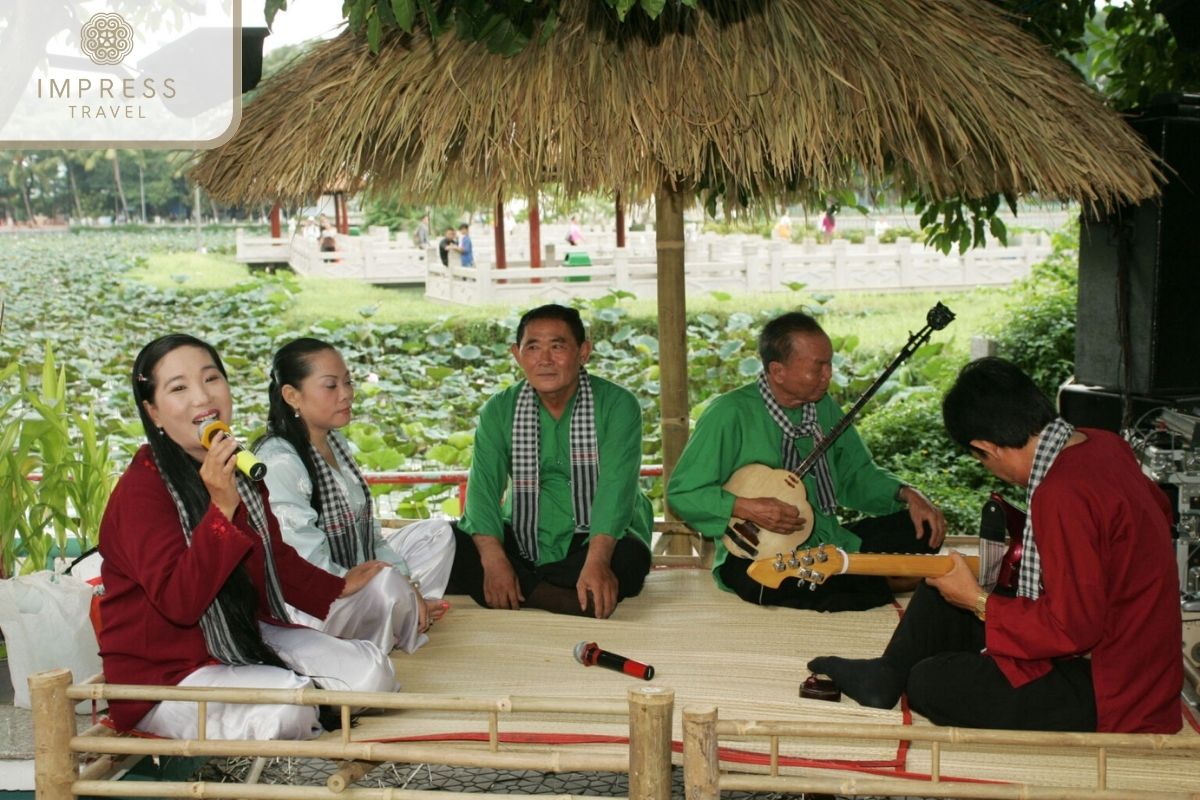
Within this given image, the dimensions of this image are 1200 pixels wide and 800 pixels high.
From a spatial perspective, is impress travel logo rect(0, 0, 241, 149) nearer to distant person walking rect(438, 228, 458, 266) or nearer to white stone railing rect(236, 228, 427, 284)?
distant person walking rect(438, 228, 458, 266)

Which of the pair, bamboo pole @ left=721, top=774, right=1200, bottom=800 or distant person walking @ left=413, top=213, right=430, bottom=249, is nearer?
bamboo pole @ left=721, top=774, right=1200, bottom=800

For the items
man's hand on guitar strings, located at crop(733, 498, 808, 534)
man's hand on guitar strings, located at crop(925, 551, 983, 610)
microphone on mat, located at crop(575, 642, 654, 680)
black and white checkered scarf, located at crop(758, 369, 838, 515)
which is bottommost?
microphone on mat, located at crop(575, 642, 654, 680)

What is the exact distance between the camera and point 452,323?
12203 millimetres

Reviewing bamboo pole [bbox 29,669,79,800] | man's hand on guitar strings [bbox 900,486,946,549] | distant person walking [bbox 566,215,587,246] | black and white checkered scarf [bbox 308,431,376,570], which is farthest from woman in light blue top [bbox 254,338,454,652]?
distant person walking [bbox 566,215,587,246]

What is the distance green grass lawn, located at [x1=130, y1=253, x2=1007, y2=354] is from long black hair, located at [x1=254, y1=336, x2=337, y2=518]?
858 cm

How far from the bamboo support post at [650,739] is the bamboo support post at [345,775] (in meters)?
0.66

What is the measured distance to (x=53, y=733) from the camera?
98.0 inches

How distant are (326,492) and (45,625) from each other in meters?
0.86

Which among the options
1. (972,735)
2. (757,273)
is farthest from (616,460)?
(757,273)

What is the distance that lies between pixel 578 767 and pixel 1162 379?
3.35 m

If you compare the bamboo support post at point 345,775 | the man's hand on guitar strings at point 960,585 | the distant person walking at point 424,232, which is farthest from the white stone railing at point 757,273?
the bamboo support post at point 345,775

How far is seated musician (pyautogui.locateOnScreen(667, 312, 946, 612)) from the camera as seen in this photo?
12.6 ft

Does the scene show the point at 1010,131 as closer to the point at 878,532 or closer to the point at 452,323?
the point at 878,532

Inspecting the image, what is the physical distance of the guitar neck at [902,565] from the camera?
2.93 m
